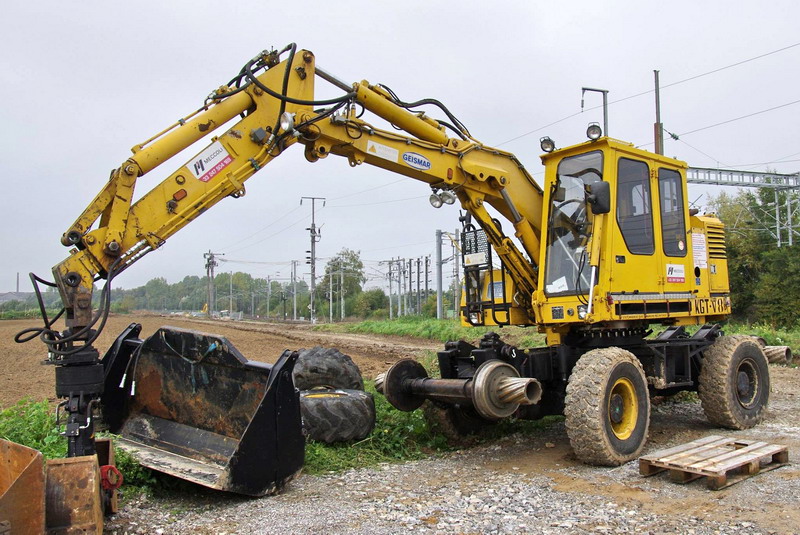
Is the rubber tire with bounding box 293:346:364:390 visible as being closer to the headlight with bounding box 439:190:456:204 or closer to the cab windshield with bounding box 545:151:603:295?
the headlight with bounding box 439:190:456:204

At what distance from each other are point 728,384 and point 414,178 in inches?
173

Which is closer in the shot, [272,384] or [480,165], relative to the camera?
[272,384]

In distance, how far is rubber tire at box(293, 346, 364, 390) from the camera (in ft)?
25.1

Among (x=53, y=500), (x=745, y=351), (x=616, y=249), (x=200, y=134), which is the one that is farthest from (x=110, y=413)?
(x=745, y=351)

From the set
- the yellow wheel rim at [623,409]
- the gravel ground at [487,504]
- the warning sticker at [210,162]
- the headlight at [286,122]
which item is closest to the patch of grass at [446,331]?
the yellow wheel rim at [623,409]

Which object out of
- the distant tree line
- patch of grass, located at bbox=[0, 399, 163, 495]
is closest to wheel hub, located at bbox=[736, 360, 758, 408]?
patch of grass, located at bbox=[0, 399, 163, 495]

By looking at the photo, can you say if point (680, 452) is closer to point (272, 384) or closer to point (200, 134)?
point (272, 384)

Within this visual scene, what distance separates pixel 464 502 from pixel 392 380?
2045mm

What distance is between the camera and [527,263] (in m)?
7.56

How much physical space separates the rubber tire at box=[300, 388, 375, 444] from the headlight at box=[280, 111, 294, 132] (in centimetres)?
267

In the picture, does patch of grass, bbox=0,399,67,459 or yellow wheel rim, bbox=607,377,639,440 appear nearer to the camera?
patch of grass, bbox=0,399,67,459

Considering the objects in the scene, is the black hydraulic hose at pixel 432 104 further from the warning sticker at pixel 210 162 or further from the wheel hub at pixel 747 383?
the wheel hub at pixel 747 383

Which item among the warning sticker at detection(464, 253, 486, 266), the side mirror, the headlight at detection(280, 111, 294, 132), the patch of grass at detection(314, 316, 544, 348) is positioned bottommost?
the patch of grass at detection(314, 316, 544, 348)

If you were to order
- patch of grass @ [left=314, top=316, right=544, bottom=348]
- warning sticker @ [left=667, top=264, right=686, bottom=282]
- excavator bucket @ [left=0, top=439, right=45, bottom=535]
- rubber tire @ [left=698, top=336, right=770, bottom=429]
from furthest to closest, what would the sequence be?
patch of grass @ [left=314, top=316, right=544, bottom=348], rubber tire @ [left=698, top=336, right=770, bottom=429], warning sticker @ [left=667, top=264, right=686, bottom=282], excavator bucket @ [left=0, top=439, right=45, bottom=535]
